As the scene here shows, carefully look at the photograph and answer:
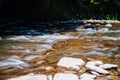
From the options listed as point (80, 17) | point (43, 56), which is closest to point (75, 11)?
point (80, 17)

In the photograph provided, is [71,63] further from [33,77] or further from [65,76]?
[33,77]

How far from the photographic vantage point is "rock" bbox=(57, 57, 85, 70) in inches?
220

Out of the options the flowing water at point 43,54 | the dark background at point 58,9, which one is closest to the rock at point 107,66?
the flowing water at point 43,54

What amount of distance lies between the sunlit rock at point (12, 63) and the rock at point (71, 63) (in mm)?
768

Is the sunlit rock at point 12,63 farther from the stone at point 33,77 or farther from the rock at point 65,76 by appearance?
the rock at point 65,76

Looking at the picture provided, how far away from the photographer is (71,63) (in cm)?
574

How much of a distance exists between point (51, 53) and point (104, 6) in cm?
1218

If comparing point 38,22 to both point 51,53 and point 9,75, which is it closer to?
point 51,53

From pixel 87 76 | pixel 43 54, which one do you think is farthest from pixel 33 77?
pixel 43 54

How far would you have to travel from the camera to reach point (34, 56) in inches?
260

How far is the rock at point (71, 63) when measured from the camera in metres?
5.58

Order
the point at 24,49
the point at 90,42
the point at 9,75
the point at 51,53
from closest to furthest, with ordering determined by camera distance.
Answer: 1. the point at 9,75
2. the point at 51,53
3. the point at 24,49
4. the point at 90,42

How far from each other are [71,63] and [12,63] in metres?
1.32

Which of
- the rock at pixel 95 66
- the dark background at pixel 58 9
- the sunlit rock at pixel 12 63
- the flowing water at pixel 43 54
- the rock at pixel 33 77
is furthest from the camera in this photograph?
the dark background at pixel 58 9
